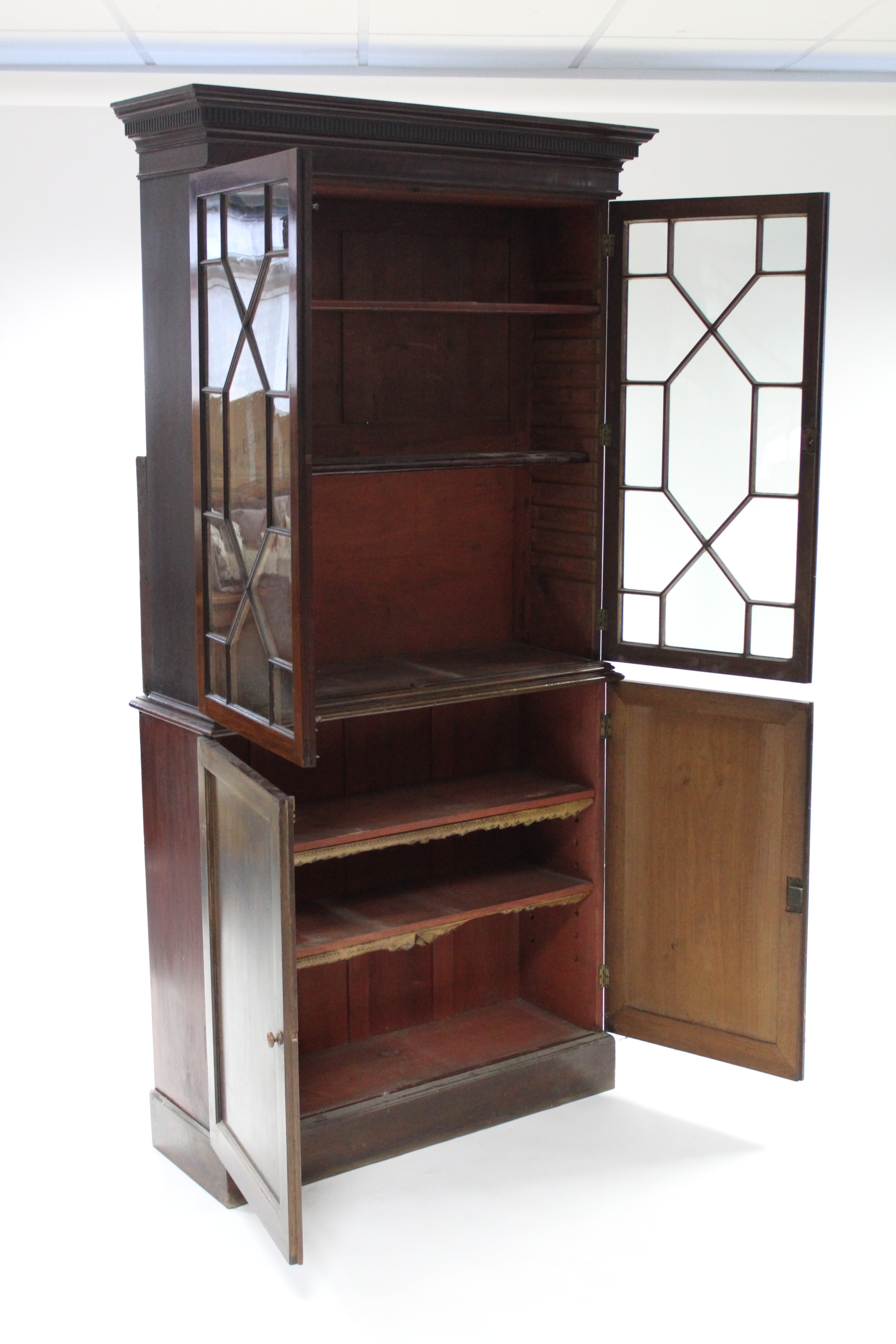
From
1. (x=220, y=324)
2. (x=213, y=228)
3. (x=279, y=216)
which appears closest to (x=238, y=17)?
(x=213, y=228)

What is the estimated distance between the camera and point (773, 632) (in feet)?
11.9

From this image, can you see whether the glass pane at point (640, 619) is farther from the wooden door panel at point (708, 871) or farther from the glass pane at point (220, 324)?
the glass pane at point (220, 324)

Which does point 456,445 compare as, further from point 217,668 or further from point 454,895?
point 454,895

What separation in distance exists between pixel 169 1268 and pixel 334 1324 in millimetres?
415

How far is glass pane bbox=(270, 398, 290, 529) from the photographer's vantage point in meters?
2.79

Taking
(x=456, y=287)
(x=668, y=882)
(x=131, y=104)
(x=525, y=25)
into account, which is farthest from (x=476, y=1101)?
(x=525, y=25)

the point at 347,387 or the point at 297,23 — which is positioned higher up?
the point at 297,23

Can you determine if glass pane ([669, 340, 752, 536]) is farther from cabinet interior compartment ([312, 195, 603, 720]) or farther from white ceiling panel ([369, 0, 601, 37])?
white ceiling panel ([369, 0, 601, 37])

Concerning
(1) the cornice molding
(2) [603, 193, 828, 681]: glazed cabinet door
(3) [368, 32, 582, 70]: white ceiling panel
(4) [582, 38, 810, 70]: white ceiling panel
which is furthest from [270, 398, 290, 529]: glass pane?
(4) [582, 38, 810, 70]: white ceiling panel

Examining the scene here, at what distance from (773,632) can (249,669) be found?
52.9 inches


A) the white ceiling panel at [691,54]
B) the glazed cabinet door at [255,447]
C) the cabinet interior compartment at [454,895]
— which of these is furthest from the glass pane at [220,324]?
the white ceiling panel at [691,54]

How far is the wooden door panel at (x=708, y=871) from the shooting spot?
365 centimetres

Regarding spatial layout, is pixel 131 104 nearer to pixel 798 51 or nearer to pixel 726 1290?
pixel 798 51

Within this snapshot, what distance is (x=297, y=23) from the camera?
158 inches
